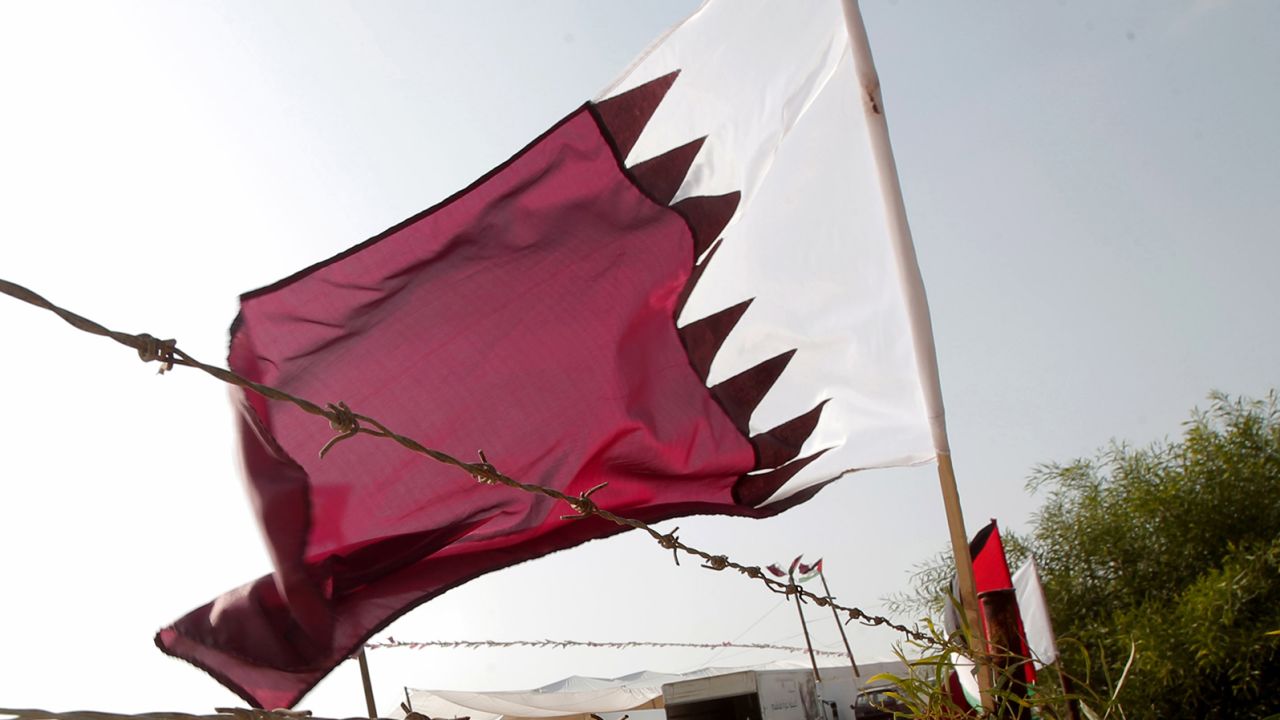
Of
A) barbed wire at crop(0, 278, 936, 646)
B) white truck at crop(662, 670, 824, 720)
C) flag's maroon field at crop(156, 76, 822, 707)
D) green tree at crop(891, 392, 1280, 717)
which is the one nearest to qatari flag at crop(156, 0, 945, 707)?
flag's maroon field at crop(156, 76, 822, 707)

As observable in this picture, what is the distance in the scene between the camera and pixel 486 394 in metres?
2.67

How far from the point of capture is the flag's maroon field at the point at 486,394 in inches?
85.7

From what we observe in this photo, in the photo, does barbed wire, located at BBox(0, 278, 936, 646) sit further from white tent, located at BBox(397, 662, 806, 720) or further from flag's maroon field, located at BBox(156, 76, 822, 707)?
white tent, located at BBox(397, 662, 806, 720)

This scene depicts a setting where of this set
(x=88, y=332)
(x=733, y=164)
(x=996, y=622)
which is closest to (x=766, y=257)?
(x=733, y=164)

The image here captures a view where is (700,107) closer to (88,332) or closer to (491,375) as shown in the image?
(491,375)

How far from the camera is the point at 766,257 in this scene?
2.90 metres

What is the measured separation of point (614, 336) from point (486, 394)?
40 centimetres

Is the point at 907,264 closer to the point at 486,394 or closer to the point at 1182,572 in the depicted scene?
the point at 486,394

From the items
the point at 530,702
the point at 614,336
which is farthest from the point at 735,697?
the point at 614,336

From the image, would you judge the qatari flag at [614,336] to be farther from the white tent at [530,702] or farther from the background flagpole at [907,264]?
the white tent at [530,702]

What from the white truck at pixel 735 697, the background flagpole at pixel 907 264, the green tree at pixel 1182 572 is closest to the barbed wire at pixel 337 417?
the background flagpole at pixel 907 264

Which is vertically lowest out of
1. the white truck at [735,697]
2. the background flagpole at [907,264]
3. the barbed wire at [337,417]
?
the white truck at [735,697]

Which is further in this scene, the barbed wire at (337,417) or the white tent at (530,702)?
the white tent at (530,702)

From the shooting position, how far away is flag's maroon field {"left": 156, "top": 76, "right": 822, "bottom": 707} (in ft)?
7.14
